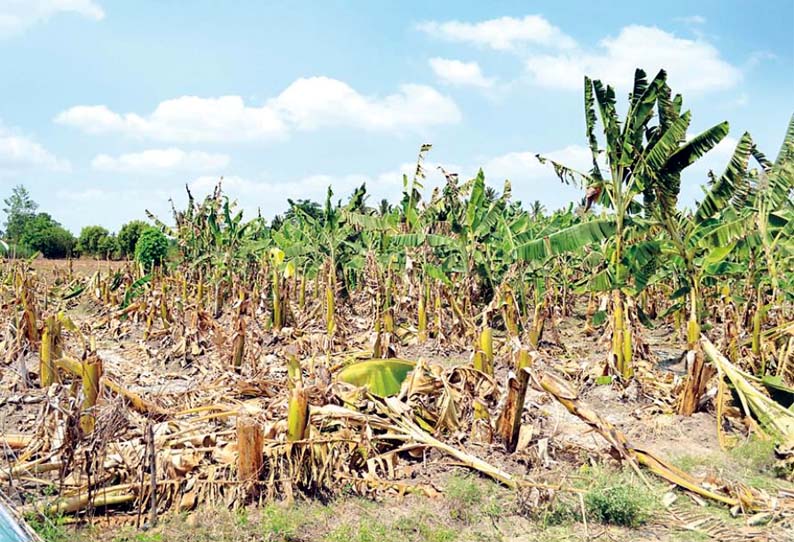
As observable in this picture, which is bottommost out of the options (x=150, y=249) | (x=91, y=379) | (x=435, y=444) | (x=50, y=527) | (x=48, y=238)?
(x=50, y=527)

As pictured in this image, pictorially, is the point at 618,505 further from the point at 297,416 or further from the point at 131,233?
the point at 131,233

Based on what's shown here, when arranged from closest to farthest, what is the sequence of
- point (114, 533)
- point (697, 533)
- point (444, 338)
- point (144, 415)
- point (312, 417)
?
point (114, 533)
point (697, 533)
point (312, 417)
point (144, 415)
point (444, 338)

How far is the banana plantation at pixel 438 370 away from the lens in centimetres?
519

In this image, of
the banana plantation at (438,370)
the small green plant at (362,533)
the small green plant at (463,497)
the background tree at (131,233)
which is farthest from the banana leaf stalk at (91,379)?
the background tree at (131,233)

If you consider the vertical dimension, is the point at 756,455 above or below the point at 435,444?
below

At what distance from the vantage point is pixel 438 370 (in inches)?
286

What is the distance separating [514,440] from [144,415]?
3.54 metres

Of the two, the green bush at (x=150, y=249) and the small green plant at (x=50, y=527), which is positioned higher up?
the green bush at (x=150, y=249)

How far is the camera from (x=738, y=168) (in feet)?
31.7

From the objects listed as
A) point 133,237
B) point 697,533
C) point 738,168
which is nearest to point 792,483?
point 697,533

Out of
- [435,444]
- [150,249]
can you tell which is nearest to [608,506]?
[435,444]

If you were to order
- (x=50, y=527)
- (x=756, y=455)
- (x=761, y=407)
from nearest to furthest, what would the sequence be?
1. (x=50, y=527)
2. (x=756, y=455)
3. (x=761, y=407)

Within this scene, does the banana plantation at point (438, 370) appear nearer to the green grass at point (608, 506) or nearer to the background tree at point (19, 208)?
the green grass at point (608, 506)

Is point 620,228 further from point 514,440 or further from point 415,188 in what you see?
point 415,188
